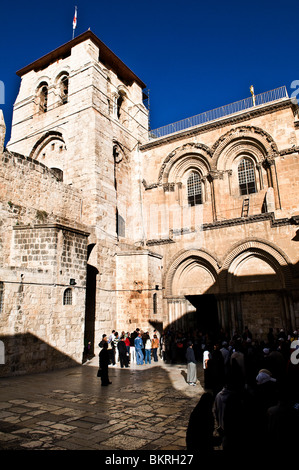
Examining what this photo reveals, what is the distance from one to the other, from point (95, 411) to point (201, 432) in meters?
3.80

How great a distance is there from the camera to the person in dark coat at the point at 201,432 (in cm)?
292

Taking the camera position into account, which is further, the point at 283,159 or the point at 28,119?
the point at 28,119

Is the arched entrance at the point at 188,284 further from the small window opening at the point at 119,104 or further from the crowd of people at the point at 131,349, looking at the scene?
the small window opening at the point at 119,104

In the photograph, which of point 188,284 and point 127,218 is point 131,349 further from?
point 127,218

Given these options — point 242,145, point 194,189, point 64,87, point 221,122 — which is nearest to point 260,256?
point 194,189

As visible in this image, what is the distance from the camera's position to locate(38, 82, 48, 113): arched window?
21.0 meters

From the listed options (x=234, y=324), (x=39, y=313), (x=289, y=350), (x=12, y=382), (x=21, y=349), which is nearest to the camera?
(x=289, y=350)

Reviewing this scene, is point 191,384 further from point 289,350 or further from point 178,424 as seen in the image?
point 178,424

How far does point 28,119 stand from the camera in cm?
2073

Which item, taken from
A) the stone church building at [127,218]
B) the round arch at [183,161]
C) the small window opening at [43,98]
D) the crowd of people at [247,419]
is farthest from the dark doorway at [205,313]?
the small window opening at [43,98]

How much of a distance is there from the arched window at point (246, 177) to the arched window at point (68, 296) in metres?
10.3

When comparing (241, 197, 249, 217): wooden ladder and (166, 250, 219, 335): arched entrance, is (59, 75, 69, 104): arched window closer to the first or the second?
(166, 250, 219, 335): arched entrance

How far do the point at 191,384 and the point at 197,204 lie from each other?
37.2 feet
